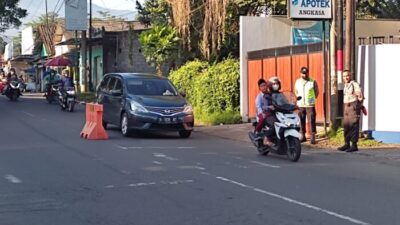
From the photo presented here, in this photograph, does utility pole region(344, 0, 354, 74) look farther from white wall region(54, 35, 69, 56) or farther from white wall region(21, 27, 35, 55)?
white wall region(21, 27, 35, 55)

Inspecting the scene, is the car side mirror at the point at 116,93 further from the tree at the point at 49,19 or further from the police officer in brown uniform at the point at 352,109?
the tree at the point at 49,19

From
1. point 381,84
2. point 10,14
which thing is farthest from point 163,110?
point 10,14

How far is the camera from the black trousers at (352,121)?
14953 millimetres

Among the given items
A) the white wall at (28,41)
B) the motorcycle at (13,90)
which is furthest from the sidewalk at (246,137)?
the white wall at (28,41)

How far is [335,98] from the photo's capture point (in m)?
17.2

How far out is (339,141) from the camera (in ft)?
54.2

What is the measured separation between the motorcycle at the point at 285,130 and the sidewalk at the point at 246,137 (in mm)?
2167

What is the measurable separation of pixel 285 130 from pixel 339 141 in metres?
3.81

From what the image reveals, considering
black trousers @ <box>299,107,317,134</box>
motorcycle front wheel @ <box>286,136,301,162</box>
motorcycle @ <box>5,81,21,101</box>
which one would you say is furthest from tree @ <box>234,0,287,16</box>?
motorcycle front wheel @ <box>286,136,301,162</box>

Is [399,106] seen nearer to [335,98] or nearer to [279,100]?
[335,98]

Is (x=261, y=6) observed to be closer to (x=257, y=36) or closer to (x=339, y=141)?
(x=257, y=36)

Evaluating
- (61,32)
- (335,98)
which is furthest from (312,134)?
(61,32)

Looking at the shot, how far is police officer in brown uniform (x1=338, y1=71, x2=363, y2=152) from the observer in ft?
49.0

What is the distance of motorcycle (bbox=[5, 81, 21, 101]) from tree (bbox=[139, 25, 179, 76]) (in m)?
10.5
